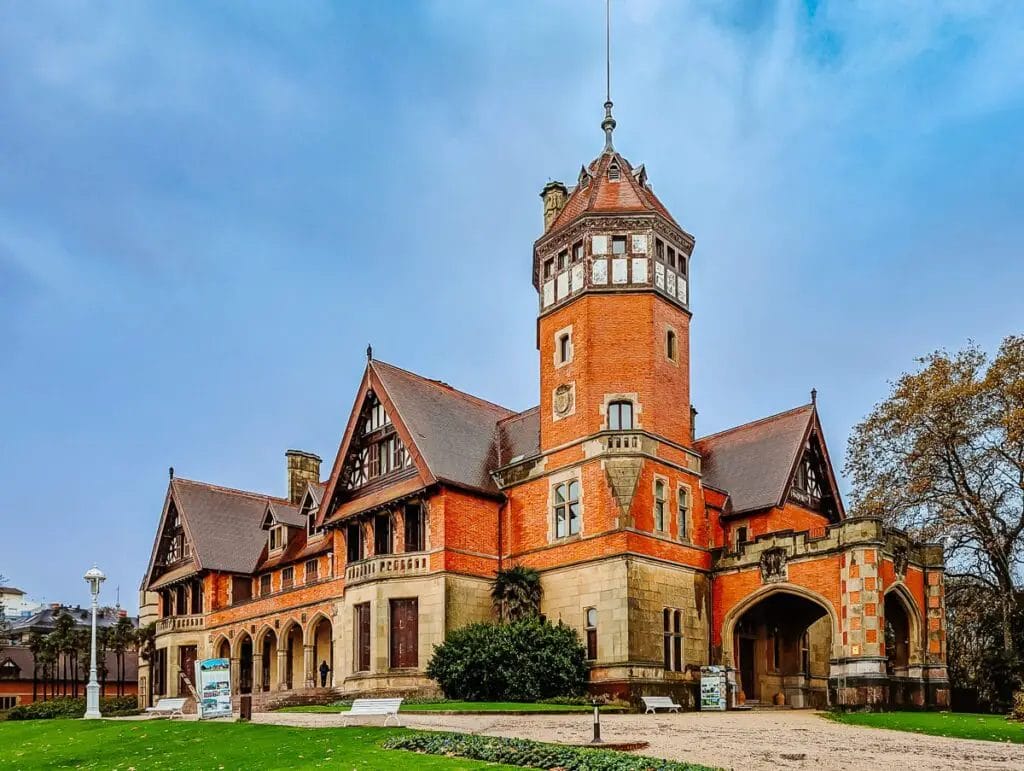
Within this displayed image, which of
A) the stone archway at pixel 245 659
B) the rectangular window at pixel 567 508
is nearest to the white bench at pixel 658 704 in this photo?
the rectangular window at pixel 567 508

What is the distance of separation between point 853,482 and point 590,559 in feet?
43.3

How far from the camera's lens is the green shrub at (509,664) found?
32094mm

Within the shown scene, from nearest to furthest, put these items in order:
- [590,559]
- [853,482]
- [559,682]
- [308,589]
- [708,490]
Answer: [559,682] < [590,559] < [708,490] < [853,482] < [308,589]

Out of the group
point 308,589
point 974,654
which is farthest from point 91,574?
point 974,654

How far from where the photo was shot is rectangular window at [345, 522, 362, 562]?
4050cm

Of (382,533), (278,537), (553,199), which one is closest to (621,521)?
(382,533)

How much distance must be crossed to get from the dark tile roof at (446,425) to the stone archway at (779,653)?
34.7ft

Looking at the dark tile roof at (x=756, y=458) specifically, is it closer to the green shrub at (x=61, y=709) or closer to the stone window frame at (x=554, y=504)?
the stone window frame at (x=554, y=504)

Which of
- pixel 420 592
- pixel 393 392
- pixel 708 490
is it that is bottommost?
pixel 420 592

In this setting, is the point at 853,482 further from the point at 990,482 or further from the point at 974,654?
the point at 974,654

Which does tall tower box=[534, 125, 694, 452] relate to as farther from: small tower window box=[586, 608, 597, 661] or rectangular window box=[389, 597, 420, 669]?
rectangular window box=[389, 597, 420, 669]

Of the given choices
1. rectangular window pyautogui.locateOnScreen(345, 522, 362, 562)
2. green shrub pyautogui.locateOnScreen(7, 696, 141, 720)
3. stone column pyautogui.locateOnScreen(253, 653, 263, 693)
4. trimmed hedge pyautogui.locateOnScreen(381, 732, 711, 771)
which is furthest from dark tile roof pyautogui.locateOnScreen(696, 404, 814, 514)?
green shrub pyautogui.locateOnScreen(7, 696, 141, 720)

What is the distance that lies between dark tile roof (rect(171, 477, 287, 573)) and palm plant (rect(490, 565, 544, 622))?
2106 cm

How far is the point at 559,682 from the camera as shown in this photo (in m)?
32.7
